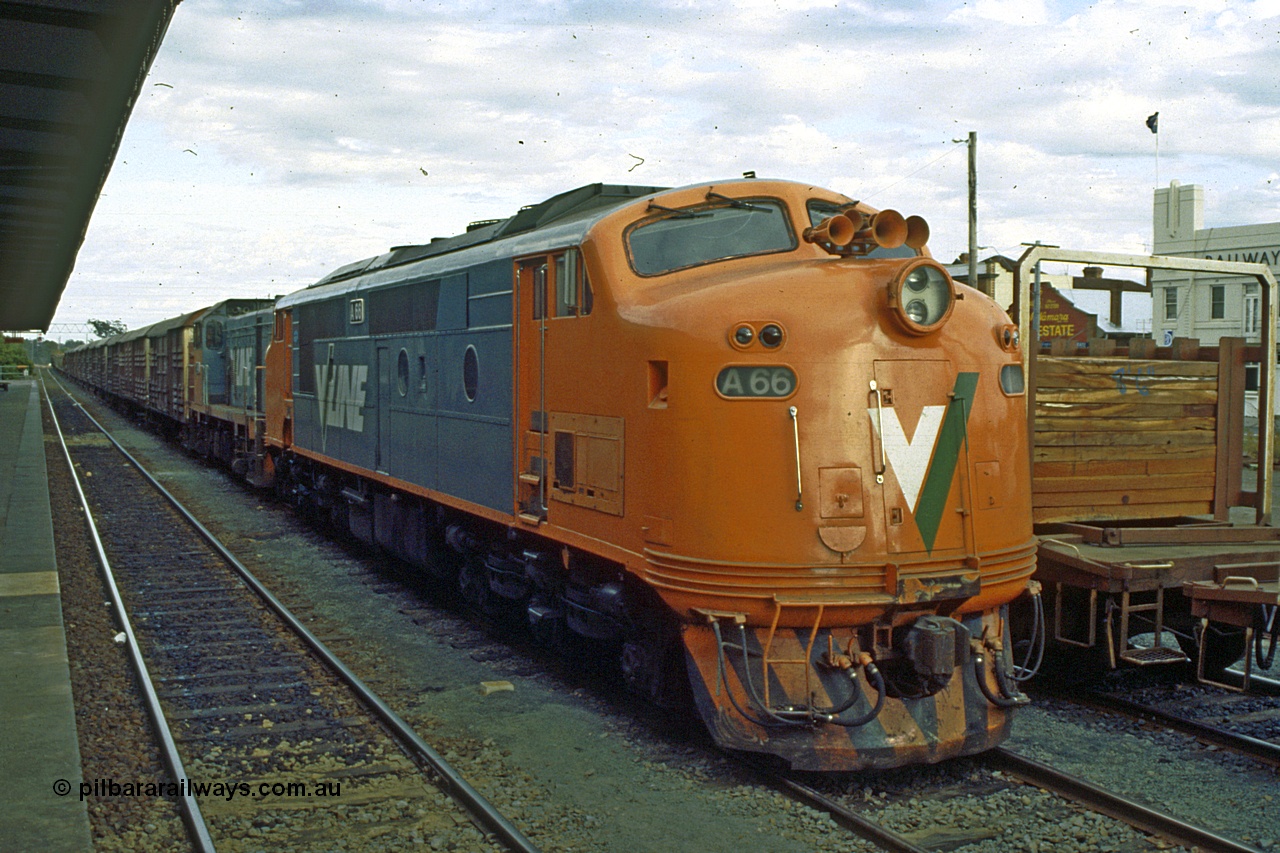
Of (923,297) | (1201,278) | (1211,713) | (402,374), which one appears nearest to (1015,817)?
(1211,713)

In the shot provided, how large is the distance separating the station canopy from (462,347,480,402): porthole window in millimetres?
3127

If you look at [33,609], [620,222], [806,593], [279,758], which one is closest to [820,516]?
[806,593]

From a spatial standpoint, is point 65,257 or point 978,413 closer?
point 978,413

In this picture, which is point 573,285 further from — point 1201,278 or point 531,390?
point 1201,278

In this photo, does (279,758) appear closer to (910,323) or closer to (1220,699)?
(910,323)

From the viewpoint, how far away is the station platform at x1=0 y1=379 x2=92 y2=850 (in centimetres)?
528

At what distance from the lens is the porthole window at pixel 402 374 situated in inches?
401

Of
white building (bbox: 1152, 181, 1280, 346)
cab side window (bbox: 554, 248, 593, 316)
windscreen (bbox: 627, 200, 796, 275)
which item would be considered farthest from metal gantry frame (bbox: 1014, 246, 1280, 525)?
white building (bbox: 1152, 181, 1280, 346)

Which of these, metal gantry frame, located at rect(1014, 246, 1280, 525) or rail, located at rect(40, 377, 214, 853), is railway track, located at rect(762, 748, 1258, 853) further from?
rail, located at rect(40, 377, 214, 853)

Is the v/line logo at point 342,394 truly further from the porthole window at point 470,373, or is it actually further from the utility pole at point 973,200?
the utility pole at point 973,200

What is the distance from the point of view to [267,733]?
22.9 feet

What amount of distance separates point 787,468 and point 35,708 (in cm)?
486

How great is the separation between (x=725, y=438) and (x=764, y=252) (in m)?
1.34

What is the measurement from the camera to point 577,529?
6.89 m
